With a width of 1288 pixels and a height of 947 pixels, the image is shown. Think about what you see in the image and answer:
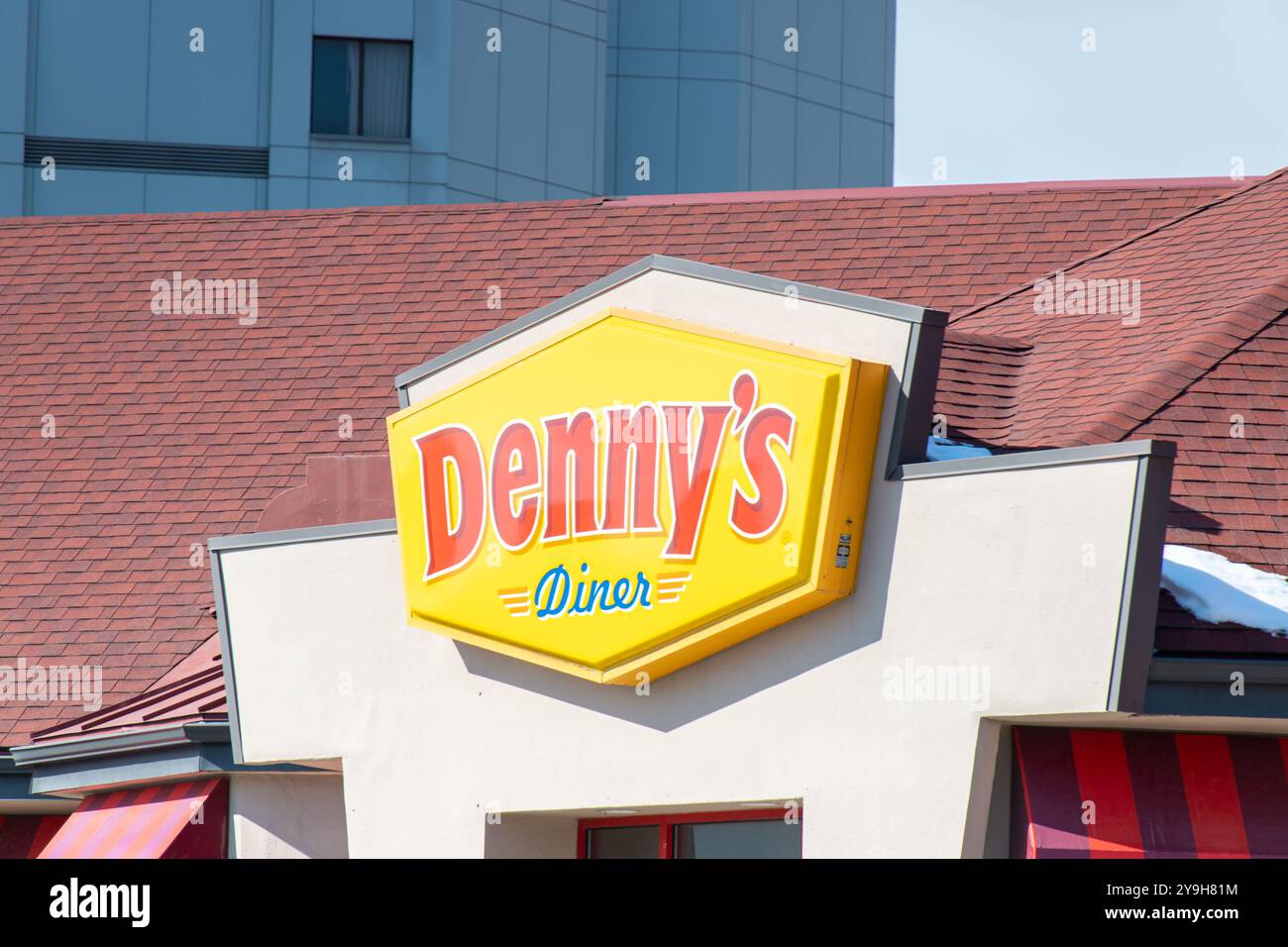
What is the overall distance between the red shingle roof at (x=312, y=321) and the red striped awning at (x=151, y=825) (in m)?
1.60

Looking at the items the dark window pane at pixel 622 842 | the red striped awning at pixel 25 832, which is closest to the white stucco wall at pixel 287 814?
the dark window pane at pixel 622 842

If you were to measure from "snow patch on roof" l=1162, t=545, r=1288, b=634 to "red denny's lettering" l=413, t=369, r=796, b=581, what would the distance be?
2509 millimetres

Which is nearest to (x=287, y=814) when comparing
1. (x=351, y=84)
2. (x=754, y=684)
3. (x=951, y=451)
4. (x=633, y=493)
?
(x=633, y=493)

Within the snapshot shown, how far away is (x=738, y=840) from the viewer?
12.6m

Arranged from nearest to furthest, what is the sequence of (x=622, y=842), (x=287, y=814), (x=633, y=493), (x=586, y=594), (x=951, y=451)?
(x=633, y=493), (x=586, y=594), (x=622, y=842), (x=951, y=451), (x=287, y=814)

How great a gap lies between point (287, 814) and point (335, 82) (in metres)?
25.6

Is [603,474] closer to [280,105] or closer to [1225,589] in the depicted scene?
[1225,589]

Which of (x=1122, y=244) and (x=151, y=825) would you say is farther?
(x=1122, y=244)

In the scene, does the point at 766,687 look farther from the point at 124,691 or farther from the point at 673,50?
the point at 673,50

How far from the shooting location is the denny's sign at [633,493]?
11492 millimetres

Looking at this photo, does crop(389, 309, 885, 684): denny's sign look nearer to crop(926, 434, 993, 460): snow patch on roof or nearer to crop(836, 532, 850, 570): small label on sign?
crop(836, 532, 850, 570): small label on sign

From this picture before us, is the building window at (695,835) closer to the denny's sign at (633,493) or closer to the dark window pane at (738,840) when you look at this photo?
the dark window pane at (738,840)
